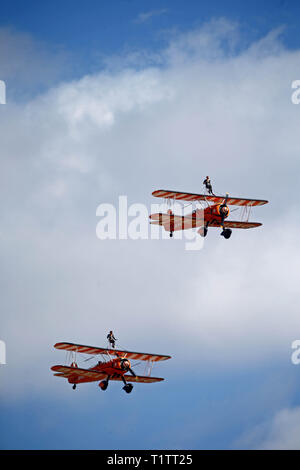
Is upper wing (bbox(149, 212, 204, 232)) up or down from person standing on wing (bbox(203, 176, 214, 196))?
down

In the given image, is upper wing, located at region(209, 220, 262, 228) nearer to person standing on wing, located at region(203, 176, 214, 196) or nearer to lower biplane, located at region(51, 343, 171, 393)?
person standing on wing, located at region(203, 176, 214, 196)

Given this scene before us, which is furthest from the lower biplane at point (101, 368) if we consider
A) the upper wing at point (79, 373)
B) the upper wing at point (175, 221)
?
the upper wing at point (175, 221)

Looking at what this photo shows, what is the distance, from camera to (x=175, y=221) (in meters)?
66.6

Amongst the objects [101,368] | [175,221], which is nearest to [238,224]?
[175,221]

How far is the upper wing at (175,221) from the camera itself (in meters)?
65.2

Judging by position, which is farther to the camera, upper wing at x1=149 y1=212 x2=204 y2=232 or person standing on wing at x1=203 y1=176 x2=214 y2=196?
upper wing at x1=149 y1=212 x2=204 y2=232

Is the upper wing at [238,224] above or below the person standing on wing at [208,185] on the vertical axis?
below

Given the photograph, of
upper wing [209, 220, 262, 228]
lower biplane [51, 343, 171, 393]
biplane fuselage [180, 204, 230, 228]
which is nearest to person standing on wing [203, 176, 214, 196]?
biplane fuselage [180, 204, 230, 228]

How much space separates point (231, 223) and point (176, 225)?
19.5 feet

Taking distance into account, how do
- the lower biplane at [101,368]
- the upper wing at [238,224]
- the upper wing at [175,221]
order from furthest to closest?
1. the upper wing at [238,224]
2. the upper wing at [175,221]
3. the lower biplane at [101,368]

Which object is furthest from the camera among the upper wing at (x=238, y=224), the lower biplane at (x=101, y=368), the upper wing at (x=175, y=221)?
the upper wing at (x=238, y=224)

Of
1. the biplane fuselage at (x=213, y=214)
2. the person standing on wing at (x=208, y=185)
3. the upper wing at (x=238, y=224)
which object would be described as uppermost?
the person standing on wing at (x=208, y=185)

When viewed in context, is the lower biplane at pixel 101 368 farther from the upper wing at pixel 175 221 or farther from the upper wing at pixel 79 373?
the upper wing at pixel 175 221

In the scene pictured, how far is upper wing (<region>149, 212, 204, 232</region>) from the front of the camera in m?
65.2
